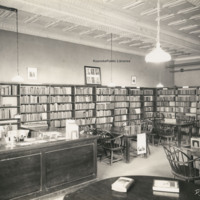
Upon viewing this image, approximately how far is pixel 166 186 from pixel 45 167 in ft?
7.24

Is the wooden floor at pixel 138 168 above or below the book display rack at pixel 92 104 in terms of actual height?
below

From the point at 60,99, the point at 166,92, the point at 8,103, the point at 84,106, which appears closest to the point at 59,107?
the point at 60,99

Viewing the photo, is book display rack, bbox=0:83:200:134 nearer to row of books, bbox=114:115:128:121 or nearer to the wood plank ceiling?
row of books, bbox=114:115:128:121

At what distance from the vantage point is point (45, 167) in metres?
3.67

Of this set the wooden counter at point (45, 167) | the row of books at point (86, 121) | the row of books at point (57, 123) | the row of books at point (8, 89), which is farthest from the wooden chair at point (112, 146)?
the row of books at point (8, 89)

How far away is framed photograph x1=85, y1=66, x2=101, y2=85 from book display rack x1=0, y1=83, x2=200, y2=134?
0.76 feet

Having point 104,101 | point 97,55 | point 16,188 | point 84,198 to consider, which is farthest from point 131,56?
point 84,198

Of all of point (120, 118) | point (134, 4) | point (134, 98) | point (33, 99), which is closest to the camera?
point (134, 4)

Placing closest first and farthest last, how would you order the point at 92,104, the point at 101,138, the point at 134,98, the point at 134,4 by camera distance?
the point at 134,4, the point at 101,138, the point at 92,104, the point at 134,98

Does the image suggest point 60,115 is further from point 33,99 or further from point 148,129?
point 148,129

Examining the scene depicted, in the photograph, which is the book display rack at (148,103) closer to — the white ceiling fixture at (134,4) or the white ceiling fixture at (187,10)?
the white ceiling fixture at (187,10)

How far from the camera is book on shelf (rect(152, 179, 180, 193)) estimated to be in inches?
82.5

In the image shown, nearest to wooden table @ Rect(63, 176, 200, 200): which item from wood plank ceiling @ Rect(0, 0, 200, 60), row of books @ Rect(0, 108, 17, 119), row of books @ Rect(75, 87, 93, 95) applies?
wood plank ceiling @ Rect(0, 0, 200, 60)

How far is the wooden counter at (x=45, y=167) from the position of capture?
10.8 ft
